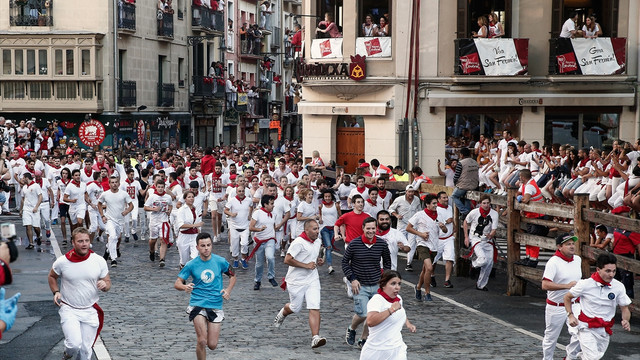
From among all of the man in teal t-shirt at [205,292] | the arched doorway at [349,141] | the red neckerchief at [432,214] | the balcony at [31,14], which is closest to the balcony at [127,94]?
the balcony at [31,14]

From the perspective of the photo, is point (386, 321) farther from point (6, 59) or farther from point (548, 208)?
point (6, 59)

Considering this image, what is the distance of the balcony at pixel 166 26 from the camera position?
52500 mm

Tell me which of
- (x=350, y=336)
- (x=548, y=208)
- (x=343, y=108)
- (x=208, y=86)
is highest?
(x=208, y=86)

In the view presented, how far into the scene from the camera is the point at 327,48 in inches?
1277

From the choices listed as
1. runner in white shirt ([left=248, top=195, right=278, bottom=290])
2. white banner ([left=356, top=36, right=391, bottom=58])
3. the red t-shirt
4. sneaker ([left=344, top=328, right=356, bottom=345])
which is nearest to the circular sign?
white banner ([left=356, top=36, right=391, bottom=58])

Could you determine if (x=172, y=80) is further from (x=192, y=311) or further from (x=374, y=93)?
(x=192, y=311)

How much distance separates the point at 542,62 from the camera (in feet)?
102

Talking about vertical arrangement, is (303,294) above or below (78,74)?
below

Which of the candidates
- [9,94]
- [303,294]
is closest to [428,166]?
[303,294]

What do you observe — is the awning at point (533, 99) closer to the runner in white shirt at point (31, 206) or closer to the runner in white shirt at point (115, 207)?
the runner in white shirt at point (115, 207)

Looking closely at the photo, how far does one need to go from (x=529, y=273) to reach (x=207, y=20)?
43.8 m

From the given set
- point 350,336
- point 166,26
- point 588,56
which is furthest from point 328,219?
point 166,26

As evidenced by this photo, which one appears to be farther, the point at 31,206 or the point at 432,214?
the point at 31,206

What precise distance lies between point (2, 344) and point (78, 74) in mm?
34907
